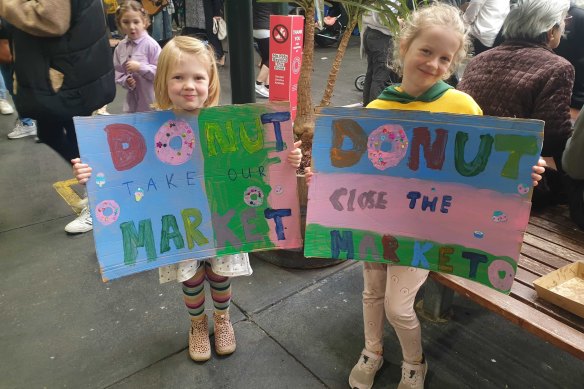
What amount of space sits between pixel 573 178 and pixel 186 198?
71.1 inches

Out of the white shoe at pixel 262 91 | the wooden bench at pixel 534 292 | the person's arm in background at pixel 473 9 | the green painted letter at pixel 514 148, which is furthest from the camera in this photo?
the white shoe at pixel 262 91

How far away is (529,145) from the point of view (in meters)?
1.40

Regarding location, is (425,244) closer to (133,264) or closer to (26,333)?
(133,264)

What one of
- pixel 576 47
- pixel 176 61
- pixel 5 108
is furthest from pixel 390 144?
pixel 5 108

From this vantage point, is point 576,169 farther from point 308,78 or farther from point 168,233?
point 168,233

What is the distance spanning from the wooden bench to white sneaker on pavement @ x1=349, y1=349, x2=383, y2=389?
45 cm

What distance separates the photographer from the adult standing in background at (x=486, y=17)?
14.8 ft

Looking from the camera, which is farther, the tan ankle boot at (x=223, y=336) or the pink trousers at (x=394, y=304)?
the tan ankle boot at (x=223, y=336)

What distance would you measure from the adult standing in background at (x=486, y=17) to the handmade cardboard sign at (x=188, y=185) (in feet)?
12.2

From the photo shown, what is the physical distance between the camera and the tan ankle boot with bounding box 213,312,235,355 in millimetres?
2096

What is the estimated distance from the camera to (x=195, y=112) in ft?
5.50

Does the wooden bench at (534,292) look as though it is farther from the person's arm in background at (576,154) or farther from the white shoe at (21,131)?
the white shoe at (21,131)

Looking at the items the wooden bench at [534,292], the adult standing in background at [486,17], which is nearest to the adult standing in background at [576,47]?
the adult standing in background at [486,17]

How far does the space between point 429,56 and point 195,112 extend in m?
0.88
